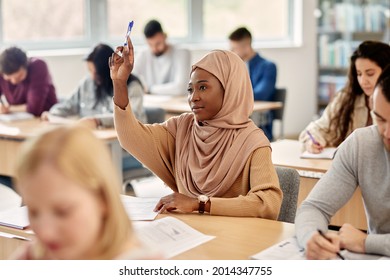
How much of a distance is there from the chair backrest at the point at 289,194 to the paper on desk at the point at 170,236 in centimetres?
46

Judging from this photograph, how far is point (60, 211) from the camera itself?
3.63ft

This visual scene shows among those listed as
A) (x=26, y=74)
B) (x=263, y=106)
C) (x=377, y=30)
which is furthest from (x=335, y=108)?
(x=377, y=30)

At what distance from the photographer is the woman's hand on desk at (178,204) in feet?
7.43

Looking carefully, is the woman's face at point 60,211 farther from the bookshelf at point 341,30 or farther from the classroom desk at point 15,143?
the bookshelf at point 341,30

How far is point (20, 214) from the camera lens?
2.32m

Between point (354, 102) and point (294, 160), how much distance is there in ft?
1.65

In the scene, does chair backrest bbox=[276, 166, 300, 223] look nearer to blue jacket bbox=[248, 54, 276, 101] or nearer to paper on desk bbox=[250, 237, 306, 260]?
paper on desk bbox=[250, 237, 306, 260]

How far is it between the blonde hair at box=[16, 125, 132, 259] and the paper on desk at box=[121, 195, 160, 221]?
3.44 feet

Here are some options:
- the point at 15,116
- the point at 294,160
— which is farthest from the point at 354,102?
the point at 15,116

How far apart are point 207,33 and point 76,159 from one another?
6.64 meters

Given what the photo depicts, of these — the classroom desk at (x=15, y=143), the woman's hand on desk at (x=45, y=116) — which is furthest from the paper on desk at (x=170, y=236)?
the woman's hand on desk at (x=45, y=116)

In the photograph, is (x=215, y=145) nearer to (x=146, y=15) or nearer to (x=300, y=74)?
(x=146, y=15)

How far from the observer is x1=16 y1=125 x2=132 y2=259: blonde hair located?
1.09m
